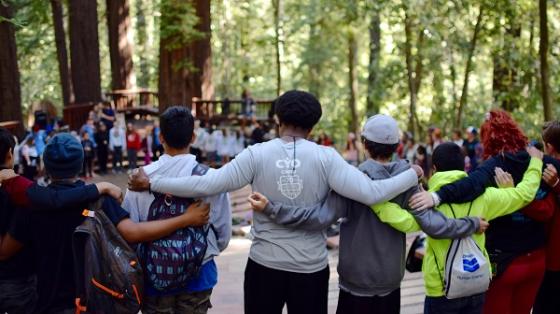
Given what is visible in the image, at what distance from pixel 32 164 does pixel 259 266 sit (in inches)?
455

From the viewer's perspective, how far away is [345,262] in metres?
3.38

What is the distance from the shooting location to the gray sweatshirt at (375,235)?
3299 millimetres

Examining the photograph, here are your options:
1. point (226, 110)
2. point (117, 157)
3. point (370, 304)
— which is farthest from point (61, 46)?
point (370, 304)

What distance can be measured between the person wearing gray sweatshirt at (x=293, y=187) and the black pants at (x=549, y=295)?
1.61m

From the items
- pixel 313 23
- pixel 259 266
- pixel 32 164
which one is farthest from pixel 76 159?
pixel 313 23

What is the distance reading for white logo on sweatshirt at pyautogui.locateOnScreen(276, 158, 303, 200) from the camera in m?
3.21

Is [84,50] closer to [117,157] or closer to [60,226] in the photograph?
[117,157]

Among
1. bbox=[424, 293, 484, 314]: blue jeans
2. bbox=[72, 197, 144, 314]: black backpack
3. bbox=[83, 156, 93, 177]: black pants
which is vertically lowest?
bbox=[83, 156, 93, 177]: black pants

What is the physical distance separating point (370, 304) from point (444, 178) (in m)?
0.78

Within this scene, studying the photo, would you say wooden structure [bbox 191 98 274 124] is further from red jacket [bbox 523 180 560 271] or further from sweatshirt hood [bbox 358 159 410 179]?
sweatshirt hood [bbox 358 159 410 179]

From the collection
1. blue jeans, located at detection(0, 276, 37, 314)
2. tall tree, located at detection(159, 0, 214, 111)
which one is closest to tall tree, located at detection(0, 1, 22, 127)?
tall tree, located at detection(159, 0, 214, 111)

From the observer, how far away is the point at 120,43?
2441 cm

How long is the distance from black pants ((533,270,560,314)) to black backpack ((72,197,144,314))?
8.82 feet

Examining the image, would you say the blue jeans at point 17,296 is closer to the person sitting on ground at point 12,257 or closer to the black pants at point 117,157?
the person sitting on ground at point 12,257
